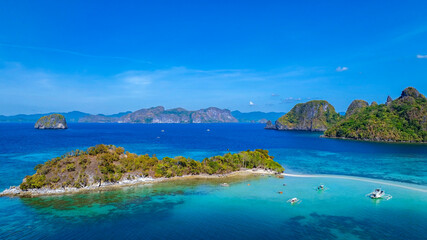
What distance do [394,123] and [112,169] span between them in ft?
534

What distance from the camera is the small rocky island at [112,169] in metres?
43.8

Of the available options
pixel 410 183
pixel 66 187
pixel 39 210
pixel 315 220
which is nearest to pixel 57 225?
pixel 39 210

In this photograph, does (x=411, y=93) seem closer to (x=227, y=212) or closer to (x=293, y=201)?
(x=293, y=201)

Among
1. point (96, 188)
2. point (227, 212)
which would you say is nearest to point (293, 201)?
point (227, 212)

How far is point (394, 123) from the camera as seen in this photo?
148875mm

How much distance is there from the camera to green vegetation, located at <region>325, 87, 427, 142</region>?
139 meters

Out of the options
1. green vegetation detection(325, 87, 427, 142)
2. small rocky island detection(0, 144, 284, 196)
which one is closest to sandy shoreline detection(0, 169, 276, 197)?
small rocky island detection(0, 144, 284, 196)

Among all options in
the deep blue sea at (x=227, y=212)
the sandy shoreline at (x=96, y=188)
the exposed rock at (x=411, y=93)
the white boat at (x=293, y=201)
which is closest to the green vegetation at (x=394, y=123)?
the exposed rock at (x=411, y=93)

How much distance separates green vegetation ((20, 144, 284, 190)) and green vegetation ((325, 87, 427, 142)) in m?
115

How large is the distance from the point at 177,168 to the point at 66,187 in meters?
21.6

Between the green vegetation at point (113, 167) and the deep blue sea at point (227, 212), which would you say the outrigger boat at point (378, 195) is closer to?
the deep blue sea at point (227, 212)

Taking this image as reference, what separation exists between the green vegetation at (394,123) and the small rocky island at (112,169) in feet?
376

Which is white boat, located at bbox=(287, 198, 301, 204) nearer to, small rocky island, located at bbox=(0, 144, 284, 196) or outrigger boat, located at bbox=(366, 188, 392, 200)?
outrigger boat, located at bbox=(366, 188, 392, 200)

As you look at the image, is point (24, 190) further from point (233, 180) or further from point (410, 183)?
point (410, 183)
